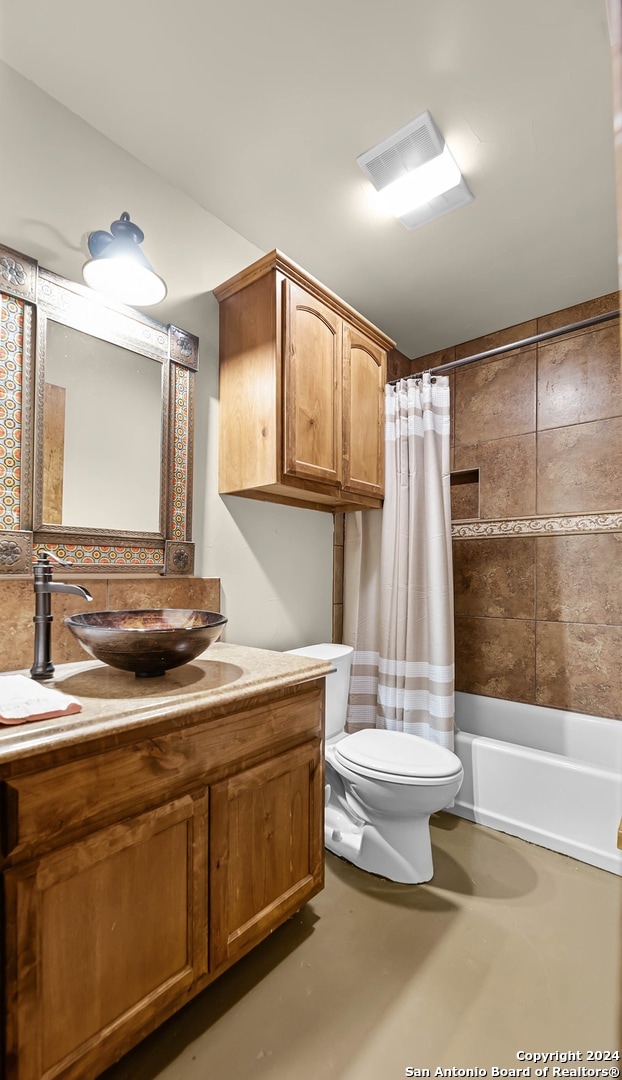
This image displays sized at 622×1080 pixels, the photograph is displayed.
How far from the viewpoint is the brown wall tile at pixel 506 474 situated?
102 inches

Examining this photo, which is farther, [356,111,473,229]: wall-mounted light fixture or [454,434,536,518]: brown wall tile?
[454,434,536,518]: brown wall tile

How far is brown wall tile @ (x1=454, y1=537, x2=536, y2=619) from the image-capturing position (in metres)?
2.57

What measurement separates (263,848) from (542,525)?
2.03m

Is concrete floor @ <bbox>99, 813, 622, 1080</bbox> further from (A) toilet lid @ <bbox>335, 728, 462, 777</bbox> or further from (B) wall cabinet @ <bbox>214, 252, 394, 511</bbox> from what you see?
Result: (B) wall cabinet @ <bbox>214, 252, 394, 511</bbox>

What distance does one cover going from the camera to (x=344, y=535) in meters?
2.55

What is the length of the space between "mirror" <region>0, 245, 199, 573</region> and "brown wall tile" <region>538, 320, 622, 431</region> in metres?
1.82

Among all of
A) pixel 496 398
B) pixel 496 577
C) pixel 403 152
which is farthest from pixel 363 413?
pixel 496 577

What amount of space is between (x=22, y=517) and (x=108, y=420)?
414 mm

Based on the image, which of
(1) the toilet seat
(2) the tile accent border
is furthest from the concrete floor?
(2) the tile accent border

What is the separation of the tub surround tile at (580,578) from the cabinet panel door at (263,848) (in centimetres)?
161

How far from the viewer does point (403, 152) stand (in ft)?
5.24

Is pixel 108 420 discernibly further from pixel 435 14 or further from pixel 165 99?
pixel 435 14

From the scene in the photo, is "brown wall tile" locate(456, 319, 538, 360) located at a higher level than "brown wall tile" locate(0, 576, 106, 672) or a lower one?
higher

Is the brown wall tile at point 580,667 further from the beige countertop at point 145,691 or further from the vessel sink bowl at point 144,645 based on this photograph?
the vessel sink bowl at point 144,645
